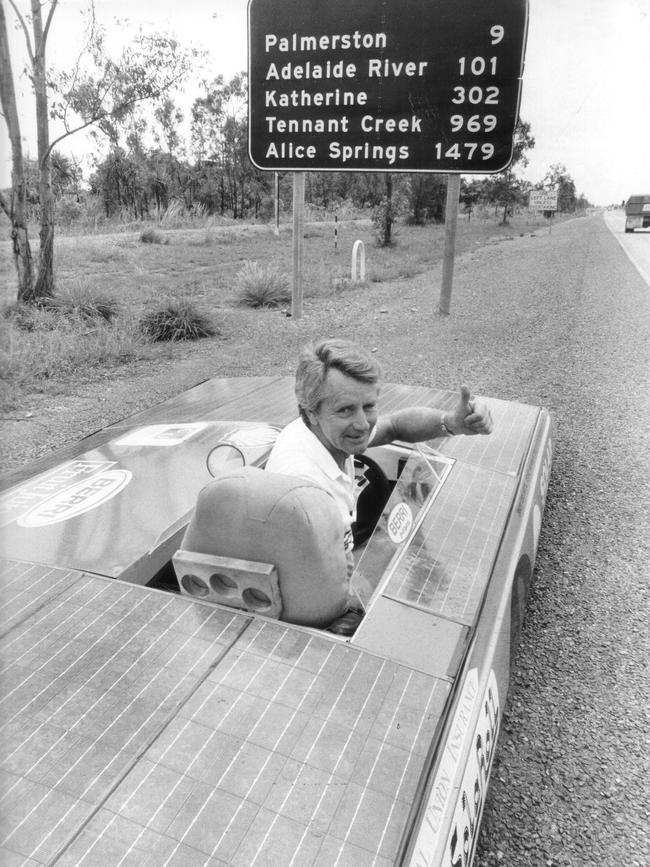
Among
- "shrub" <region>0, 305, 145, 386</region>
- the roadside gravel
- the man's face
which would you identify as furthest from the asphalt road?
"shrub" <region>0, 305, 145, 386</region>

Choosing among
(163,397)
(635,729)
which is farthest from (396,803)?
(163,397)

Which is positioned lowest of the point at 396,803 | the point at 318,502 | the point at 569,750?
the point at 569,750

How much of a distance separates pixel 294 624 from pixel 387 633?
0.71 ft

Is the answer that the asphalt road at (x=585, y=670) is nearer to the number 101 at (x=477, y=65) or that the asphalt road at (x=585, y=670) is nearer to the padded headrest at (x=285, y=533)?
the padded headrest at (x=285, y=533)

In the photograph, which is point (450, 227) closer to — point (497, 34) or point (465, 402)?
point (497, 34)

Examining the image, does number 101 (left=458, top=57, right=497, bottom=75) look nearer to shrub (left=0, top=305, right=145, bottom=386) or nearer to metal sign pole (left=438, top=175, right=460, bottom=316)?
metal sign pole (left=438, top=175, right=460, bottom=316)

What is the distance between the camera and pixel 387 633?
153cm

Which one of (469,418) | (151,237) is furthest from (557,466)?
(151,237)

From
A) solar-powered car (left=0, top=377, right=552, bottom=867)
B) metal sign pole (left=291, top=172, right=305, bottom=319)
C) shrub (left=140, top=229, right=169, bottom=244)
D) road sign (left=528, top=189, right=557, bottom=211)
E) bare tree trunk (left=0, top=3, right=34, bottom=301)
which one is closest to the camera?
solar-powered car (left=0, top=377, right=552, bottom=867)

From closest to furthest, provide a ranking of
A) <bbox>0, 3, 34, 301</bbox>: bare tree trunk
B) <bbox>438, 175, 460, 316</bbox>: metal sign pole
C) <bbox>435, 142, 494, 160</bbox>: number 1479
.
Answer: <bbox>435, 142, 494, 160</bbox>: number 1479 → <bbox>438, 175, 460, 316</bbox>: metal sign pole → <bbox>0, 3, 34, 301</bbox>: bare tree trunk

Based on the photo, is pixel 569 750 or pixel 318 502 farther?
pixel 569 750

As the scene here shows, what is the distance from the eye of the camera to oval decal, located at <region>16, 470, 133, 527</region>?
81.5 inches

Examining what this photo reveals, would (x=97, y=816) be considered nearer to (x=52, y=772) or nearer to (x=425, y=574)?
(x=52, y=772)

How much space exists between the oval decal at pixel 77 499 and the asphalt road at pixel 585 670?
1.50 metres
